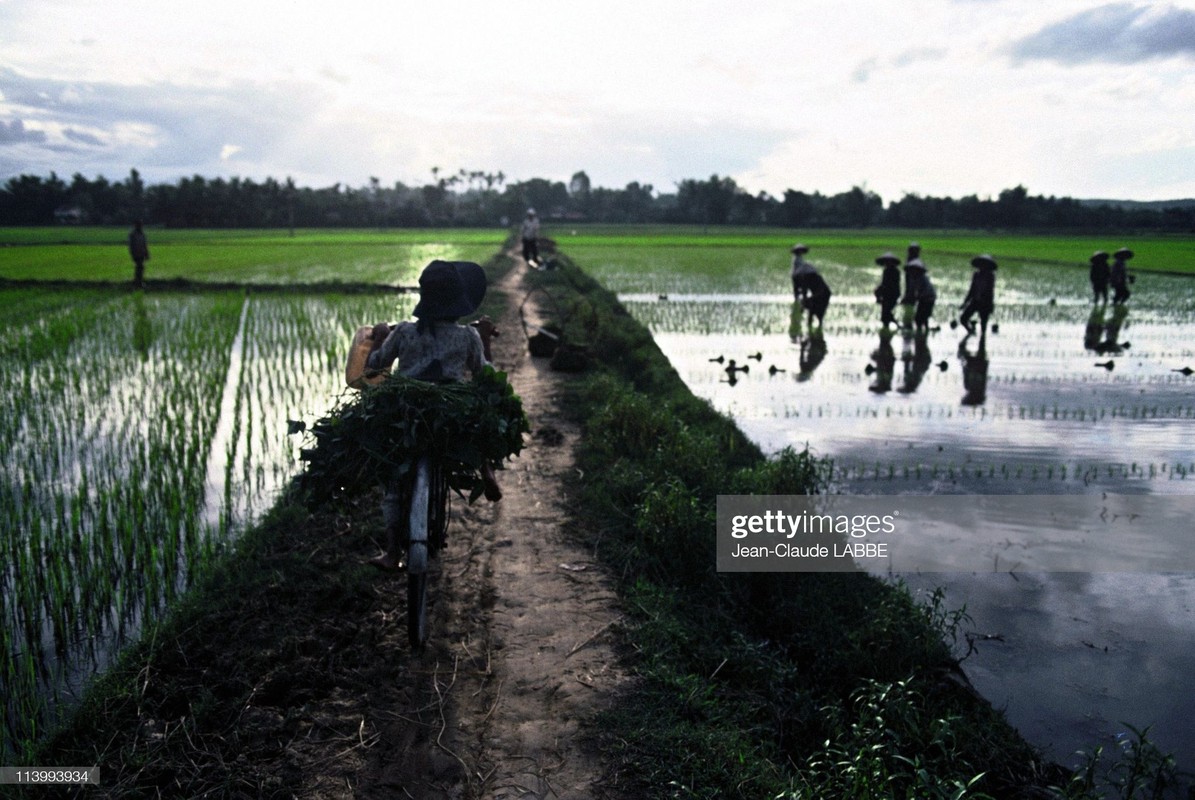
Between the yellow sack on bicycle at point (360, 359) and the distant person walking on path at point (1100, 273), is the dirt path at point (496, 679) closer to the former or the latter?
the yellow sack on bicycle at point (360, 359)

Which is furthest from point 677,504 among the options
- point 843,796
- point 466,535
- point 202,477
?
point 202,477

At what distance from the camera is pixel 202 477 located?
6363 millimetres

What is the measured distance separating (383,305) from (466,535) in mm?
12202

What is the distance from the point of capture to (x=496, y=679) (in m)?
3.49

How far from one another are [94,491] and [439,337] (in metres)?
3.32

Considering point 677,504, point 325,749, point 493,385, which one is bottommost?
point 325,749

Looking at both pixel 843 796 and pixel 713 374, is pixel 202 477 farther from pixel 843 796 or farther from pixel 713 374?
pixel 713 374

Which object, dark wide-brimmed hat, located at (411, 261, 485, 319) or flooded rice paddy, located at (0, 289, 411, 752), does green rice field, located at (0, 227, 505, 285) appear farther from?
dark wide-brimmed hat, located at (411, 261, 485, 319)

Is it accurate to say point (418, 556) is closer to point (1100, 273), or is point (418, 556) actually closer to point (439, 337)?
point (439, 337)

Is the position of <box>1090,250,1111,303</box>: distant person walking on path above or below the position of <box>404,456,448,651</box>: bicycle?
above

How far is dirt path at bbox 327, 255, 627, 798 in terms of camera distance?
290 centimetres

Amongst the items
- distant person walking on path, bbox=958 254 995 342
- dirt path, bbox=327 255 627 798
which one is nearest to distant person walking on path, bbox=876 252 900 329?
distant person walking on path, bbox=958 254 995 342

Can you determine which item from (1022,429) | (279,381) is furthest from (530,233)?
(1022,429)

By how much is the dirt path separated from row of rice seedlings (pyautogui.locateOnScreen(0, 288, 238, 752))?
1293 mm
